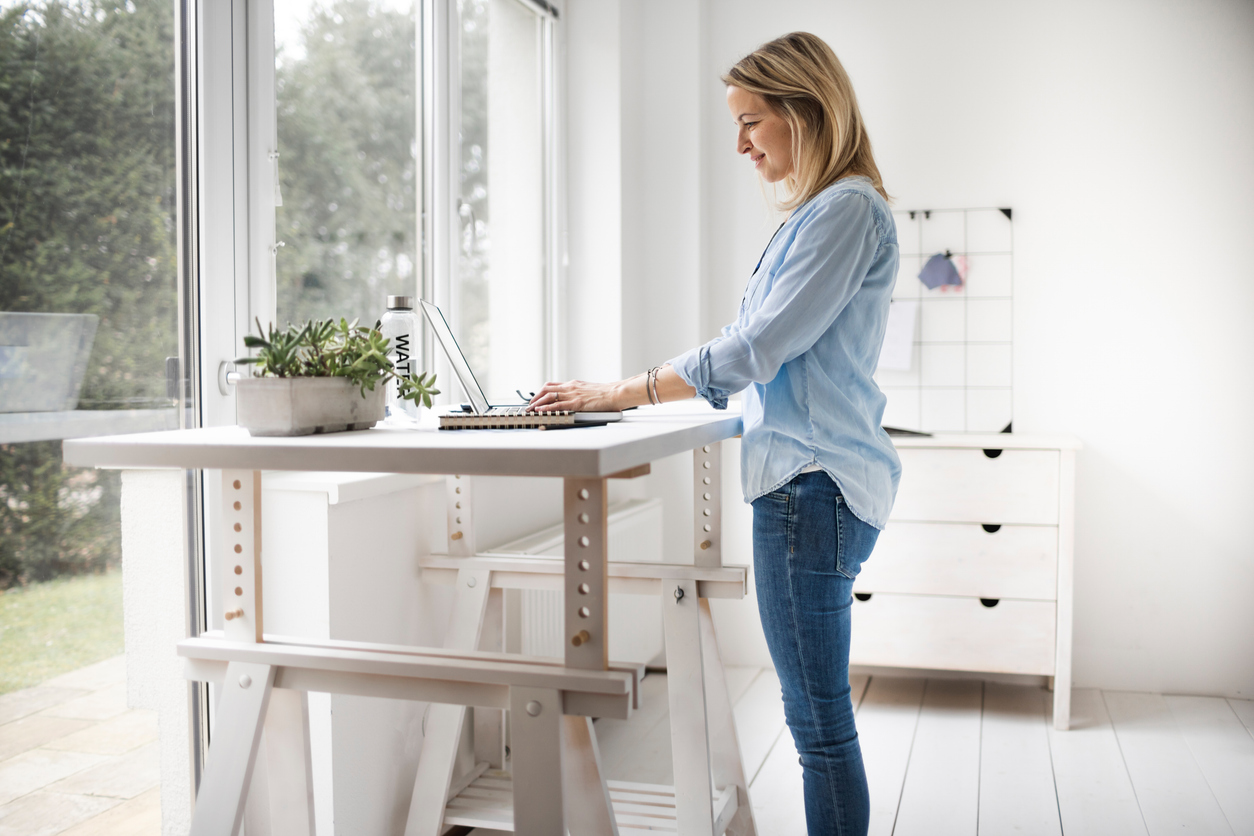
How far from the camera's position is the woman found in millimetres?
1308

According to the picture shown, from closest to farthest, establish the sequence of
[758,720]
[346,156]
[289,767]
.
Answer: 1. [289,767]
2. [346,156]
3. [758,720]

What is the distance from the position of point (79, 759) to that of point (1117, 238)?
112 inches

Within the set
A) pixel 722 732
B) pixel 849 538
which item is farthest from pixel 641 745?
pixel 849 538

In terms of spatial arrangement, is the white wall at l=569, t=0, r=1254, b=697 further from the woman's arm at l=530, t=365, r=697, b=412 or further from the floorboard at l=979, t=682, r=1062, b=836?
the woman's arm at l=530, t=365, r=697, b=412

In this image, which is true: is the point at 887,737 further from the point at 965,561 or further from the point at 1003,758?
the point at 965,561

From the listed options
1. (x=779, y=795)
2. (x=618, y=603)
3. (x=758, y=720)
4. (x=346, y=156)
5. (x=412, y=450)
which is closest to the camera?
(x=412, y=450)

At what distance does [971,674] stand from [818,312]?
219cm

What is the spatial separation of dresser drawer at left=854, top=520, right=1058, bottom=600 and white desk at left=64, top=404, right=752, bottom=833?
1594 millimetres

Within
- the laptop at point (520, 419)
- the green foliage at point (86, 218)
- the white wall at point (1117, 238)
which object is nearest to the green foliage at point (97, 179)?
the green foliage at point (86, 218)

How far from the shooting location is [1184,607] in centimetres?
293

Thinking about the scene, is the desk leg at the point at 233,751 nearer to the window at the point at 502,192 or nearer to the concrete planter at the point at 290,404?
the concrete planter at the point at 290,404

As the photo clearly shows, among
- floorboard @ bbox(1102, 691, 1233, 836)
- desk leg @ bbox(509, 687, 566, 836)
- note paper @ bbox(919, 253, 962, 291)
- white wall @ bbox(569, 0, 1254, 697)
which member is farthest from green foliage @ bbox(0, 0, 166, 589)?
note paper @ bbox(919, 253, 962, 291)

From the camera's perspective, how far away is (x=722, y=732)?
5.88 feet

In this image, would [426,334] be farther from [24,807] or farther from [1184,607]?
[1184,607]
